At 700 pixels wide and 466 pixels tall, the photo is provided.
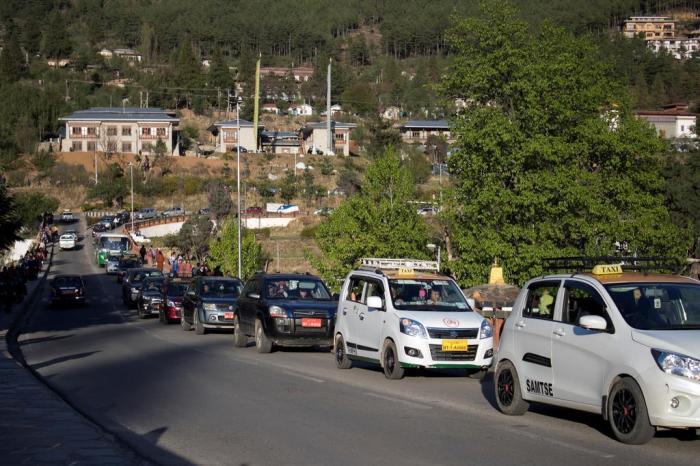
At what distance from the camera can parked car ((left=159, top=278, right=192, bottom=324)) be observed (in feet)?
118

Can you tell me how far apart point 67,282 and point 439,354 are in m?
33.9

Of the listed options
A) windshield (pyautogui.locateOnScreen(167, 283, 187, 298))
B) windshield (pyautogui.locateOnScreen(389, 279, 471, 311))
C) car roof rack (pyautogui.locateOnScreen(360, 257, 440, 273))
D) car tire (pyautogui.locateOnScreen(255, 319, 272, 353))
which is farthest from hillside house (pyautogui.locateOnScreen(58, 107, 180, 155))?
windshield (pyautogui.locateOnScreen(389, 279, 471, 311))

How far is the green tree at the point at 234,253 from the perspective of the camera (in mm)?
66750

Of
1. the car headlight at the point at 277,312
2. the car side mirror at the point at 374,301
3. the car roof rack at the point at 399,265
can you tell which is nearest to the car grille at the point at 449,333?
the car side mirror at the point at 374,301

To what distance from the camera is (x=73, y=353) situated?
967 inches

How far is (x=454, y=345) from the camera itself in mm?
17234

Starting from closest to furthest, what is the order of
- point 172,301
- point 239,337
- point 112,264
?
point 239,337 < point 172,301 < point 112,264

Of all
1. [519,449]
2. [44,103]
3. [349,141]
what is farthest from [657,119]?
[519,449]

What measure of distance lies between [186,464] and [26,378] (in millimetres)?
8212

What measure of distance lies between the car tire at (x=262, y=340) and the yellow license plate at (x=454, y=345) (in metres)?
6.94

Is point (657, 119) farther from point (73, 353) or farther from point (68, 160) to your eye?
point (73, 353)

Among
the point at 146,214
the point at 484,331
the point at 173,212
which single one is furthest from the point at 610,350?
the point at 173,212

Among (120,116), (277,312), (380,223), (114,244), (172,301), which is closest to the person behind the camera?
(277,312)

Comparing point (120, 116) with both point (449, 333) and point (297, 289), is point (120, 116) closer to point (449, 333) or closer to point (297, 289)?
point (297, 289)
